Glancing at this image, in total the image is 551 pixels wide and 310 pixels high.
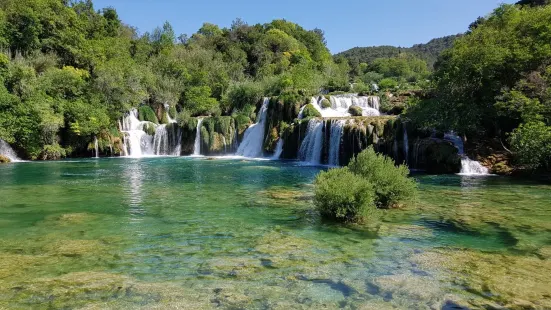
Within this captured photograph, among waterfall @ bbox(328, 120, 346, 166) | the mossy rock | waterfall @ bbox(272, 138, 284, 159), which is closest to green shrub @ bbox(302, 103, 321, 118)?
waterfall @ bbox(272, 138, 284, 159)

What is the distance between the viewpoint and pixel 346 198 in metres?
11.0

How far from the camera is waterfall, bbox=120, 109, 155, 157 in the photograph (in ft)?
129

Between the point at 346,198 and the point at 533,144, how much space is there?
13.3m

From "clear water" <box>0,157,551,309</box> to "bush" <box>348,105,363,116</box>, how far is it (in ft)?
68.1

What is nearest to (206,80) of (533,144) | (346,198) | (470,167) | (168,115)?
(168,115)

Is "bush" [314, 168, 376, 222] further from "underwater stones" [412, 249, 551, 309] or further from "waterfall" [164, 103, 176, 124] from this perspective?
"waterfall" [164, 103, 176, 124]

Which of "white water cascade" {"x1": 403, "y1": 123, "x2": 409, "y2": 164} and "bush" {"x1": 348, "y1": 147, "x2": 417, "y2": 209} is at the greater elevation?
"white water cascade" {"x1": 403, "y1": 123, "x2": 409, "y2": 164}

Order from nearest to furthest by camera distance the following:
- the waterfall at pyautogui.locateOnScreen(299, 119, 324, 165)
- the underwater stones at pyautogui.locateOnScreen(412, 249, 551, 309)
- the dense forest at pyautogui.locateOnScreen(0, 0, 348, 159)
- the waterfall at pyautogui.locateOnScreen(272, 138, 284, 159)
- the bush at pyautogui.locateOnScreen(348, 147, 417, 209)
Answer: the underwater stones at pyautogui.locateOnScreen(412, 249, 551, 309)
the bush at pyautogui.locateOnScreen(348, 147, 417, 209)
the waterfall at pyautogui.locateOnScreen(299, 119, 324, 165)
the dense forest at pyautogui.locateOnScreen(0, 0, 348, 159)
the waterfall at pyautogui.locateOnScreen(272, 138, 284, 159)

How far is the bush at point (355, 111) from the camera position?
36.7 meters

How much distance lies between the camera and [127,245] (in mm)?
9312

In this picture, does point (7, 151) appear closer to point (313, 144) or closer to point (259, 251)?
point (313, 144)

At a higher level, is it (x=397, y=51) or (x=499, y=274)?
(x=397, y=51)

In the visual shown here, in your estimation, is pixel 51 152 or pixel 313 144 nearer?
pixel 313 144

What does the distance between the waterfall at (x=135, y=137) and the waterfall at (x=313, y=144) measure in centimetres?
1743
